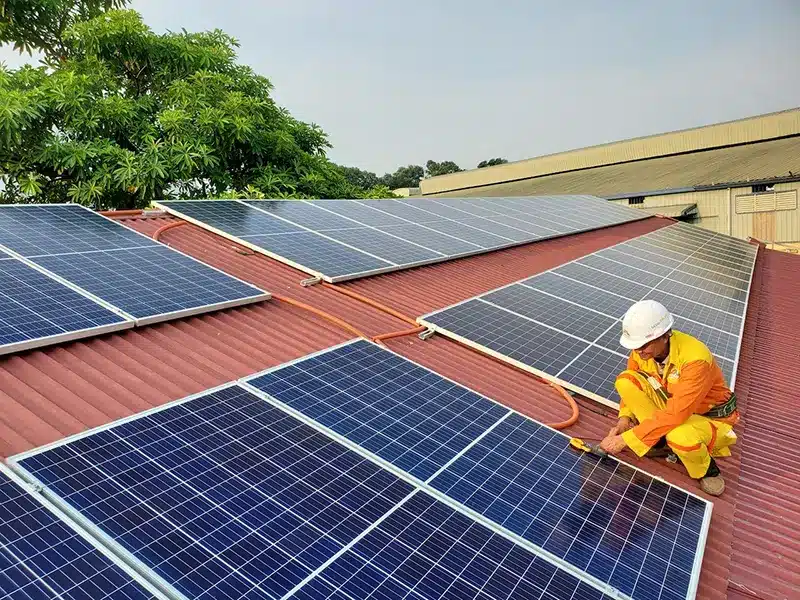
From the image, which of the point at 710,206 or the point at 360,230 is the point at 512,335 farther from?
the point at 710,206

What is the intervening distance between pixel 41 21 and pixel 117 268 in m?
29.9

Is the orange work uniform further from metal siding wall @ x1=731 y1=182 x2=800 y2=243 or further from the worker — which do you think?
metal siding wall @ x1=731 y1=182 x2=800 y2=243

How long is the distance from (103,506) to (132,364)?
235 cm

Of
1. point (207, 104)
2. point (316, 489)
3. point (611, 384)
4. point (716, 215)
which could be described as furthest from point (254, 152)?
point (716, 215)

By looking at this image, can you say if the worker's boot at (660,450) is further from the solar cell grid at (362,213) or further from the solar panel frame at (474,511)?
the solar cell grid at (362,213)

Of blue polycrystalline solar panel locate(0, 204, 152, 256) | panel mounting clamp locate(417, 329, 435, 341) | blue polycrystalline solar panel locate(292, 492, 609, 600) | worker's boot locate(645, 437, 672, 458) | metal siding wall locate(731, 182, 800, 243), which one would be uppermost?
blue polycrystalline solar panel locate(0, 204, 152, 256)

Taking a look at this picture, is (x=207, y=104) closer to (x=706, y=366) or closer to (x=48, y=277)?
(x=48, y=277)

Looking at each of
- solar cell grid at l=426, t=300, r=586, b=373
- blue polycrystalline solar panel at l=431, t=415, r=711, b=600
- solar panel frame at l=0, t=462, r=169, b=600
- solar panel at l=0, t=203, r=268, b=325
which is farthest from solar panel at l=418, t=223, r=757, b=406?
solar panel frame at l=0, t=462, r=169, b=600

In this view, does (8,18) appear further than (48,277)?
Yes

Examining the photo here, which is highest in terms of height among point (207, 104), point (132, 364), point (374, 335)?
point (207, 104)

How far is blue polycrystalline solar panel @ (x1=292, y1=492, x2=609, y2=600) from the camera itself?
300 cm

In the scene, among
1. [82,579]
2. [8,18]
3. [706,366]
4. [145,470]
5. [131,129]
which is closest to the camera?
[82,579]

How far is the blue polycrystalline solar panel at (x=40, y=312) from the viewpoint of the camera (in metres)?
4.88

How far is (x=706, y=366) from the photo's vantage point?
4820 millimetres
